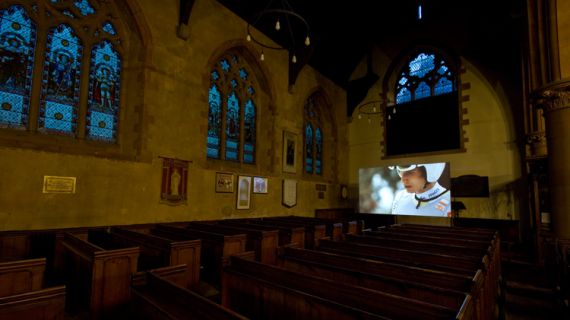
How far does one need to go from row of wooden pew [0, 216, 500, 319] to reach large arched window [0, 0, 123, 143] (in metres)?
2.27

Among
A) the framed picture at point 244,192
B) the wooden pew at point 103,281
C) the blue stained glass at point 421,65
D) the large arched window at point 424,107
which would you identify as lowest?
the wooden pew at point 103,281

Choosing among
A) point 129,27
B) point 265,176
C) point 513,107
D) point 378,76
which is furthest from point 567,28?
point 378,76

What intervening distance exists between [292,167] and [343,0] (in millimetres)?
5155

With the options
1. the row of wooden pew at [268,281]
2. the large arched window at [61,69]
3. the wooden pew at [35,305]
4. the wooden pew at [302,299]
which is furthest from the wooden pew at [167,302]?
the large arched window at [61,69]

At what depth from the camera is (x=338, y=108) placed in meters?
11.6

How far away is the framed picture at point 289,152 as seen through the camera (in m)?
8.93

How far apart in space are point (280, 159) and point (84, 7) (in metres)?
5.61

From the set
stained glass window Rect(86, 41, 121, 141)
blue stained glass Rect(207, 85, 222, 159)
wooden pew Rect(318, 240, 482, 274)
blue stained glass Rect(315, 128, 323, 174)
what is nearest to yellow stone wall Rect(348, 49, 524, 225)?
blue stained glass Rect(315, 128, 323, 174)

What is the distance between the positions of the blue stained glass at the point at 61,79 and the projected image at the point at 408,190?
824 cm

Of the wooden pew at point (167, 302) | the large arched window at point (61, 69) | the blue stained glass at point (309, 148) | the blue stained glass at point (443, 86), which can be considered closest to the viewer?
the wooden pew at point (167, 302)

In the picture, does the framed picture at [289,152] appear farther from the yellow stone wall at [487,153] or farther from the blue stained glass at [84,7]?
the blue stained glass at [84,7]

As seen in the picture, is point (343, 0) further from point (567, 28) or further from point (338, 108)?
point (567, 28)

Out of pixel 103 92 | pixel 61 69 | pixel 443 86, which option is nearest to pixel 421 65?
pixel 443 86

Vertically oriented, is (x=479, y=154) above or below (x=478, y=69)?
below
